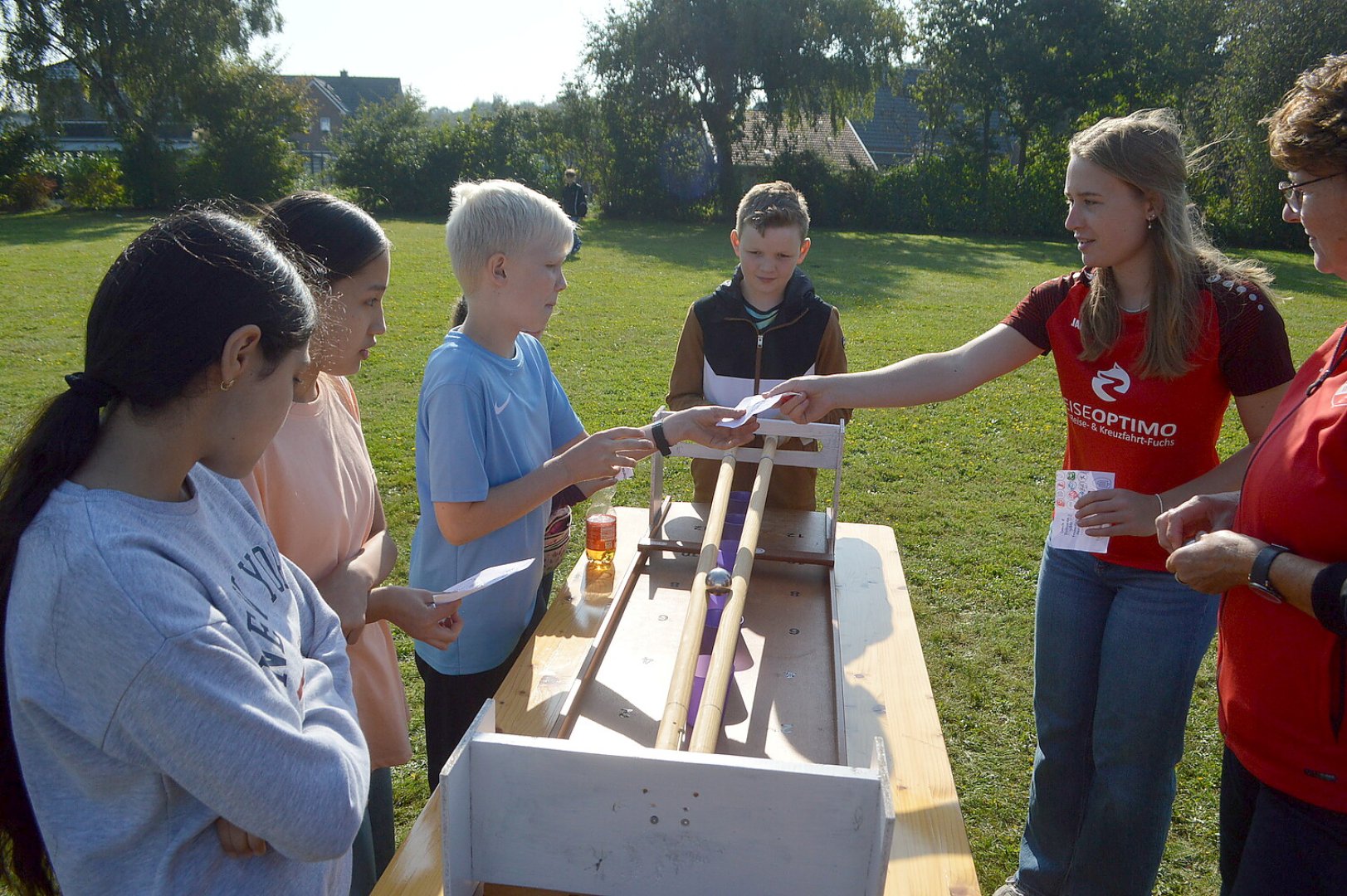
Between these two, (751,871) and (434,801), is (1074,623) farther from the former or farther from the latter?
(434,801)

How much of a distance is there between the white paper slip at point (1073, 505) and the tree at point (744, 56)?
27469 millimetres

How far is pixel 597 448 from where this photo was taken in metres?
2.52

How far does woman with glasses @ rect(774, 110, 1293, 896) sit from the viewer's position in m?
2.45

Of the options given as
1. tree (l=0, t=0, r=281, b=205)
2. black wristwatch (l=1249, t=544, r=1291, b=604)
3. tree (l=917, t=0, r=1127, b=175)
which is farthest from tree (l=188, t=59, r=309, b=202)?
black wristwatch (l=1249, t=544, r=1291, b=604)

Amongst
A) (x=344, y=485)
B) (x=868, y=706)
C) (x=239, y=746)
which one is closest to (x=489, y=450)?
(x=344, y=485)

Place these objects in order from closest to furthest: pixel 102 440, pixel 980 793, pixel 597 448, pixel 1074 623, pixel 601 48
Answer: pixel 102 440 < pixel 597 448 < pixel 1074 623 < pixel 980 793 < pixel 601 48

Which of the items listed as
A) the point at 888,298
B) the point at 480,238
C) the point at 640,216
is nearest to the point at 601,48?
the point at 640,216

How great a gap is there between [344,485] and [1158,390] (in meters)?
2.18

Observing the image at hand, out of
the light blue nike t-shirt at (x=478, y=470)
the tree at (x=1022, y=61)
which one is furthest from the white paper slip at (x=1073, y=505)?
the tree at (x=1022, y=61)

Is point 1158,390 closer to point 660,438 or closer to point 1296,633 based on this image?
point 1296,633

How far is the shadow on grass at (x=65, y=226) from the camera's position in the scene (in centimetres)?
1925

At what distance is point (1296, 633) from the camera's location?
1816 millimetres

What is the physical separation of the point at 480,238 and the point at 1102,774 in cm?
239

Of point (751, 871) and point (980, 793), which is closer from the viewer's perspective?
point (751, 871)
